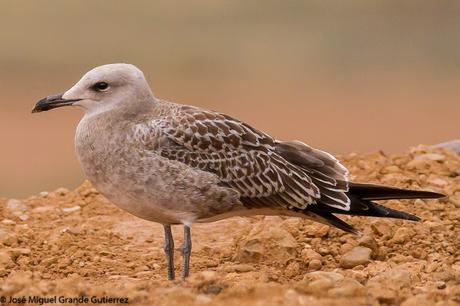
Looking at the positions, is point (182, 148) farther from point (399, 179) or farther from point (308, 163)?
point (399, 179)

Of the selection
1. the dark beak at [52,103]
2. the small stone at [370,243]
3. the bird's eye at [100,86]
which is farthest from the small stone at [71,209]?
the small stone at [370,243]

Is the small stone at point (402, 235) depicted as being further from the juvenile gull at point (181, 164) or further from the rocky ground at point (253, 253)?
the juvenile gull at point (181, 164)

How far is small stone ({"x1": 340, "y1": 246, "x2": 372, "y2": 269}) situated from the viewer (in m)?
9.64

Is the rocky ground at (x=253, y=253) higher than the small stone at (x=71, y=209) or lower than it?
lower

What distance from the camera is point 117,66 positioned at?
8781 millimetres

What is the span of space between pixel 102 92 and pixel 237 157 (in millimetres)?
1214

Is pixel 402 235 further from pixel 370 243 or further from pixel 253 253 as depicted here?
pixel 253 253

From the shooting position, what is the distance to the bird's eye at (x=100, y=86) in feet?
28.6

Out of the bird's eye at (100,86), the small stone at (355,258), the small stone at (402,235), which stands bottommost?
the small stone at (355,258)

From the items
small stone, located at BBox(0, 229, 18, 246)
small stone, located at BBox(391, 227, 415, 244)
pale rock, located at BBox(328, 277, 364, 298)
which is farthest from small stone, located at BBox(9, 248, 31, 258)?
pale rock, located at BBox(328, 277, 364, 298)

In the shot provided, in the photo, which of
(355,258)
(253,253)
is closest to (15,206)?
(253,253)

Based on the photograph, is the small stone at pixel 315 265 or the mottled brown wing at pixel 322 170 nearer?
the mottled brown wing at pixel 322 170

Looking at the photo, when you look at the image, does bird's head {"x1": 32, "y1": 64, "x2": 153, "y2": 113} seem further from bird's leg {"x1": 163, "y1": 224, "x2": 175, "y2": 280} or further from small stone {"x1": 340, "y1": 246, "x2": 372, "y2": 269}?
small stone {"x1": 340, "y1": 246, "x2": 372, "y2": 269}

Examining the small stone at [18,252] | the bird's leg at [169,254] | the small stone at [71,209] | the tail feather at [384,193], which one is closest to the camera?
the bird's leg at [169,254]
